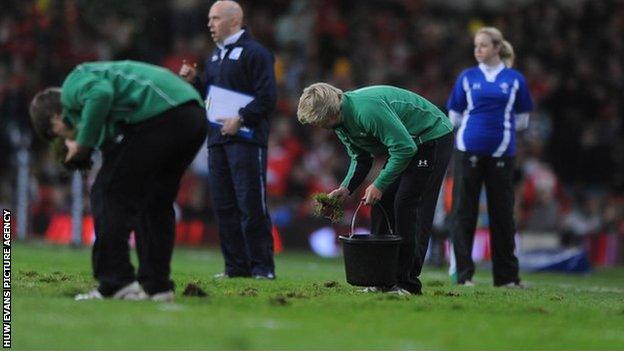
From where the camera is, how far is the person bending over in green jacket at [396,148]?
10.0 metres

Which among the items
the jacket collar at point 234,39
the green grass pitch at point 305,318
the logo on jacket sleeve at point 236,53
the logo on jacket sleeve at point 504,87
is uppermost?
the jacket collar at point 234,39

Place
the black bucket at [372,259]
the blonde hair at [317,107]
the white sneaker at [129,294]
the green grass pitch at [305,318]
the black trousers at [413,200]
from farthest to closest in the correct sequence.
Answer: the black trousers at [413,200]
the black bucket at [372,259]
the blonde hair at [317,107]
the white sneaker at [129,294]
the green grass pitch at [305,318]

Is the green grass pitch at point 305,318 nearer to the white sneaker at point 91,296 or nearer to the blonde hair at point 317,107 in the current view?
the white sneaker at point 91,296

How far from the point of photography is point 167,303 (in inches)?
366

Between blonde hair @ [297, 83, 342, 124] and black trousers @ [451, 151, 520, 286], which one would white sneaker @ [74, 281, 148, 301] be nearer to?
blonde hair @ [297, 83, 342, 124]

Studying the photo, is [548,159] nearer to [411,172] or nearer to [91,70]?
[411,172]

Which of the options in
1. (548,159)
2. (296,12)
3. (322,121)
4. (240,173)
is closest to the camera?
(322,121)

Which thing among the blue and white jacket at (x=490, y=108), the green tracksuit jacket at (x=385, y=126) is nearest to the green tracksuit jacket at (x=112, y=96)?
the green tracksuit jacket at (x=385, y=126)

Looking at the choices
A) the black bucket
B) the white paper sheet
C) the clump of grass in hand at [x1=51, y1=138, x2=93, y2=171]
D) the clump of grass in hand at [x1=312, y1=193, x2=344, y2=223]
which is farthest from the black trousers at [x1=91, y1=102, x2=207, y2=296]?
the white paper sheet

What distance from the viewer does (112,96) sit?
901 cm

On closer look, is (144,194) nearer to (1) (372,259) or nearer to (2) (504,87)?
(1) (372,259)

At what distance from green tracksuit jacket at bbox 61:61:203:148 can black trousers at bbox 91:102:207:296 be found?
0.08 m

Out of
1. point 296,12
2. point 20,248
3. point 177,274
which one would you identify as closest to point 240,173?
point 177,274

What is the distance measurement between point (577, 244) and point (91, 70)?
1286 cm
